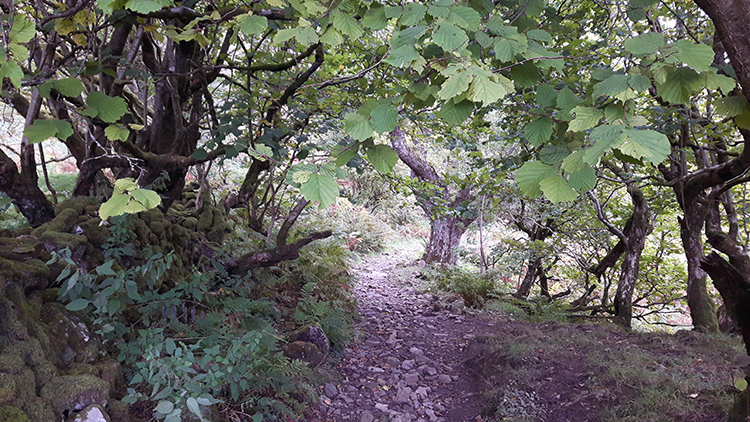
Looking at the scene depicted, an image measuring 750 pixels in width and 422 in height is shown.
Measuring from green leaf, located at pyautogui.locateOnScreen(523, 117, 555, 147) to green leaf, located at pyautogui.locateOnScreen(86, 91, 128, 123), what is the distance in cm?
203

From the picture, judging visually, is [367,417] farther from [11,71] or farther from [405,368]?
[11,71]

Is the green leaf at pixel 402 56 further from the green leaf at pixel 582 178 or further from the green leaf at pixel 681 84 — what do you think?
the green leaf at pixel 681 84

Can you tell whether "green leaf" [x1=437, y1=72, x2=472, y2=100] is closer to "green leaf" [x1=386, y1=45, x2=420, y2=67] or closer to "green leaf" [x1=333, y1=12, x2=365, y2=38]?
"green leaf" [x1=386, y1=45, x2=420, y2=67]

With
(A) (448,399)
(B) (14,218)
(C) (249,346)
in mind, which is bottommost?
(A) (448,399)

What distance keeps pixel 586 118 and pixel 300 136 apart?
8.71 feet

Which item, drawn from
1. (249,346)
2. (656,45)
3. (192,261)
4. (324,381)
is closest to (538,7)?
(656,45)

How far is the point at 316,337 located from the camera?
4516 millimetres

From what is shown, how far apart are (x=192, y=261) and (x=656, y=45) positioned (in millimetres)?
4614

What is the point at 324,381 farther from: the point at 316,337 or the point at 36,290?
the point at 36,290

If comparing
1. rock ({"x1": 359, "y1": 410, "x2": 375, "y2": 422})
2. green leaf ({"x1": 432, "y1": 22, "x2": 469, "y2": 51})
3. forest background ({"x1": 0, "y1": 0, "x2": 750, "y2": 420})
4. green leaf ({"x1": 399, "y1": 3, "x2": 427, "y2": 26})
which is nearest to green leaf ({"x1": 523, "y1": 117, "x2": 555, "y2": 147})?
forest background ({"x1": 0, "y1": 0, "x2": 750, "y2": 420})

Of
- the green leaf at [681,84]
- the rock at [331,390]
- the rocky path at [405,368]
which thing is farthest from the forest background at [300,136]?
the rock at [331,390]

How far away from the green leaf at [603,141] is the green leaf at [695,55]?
1.22 feet

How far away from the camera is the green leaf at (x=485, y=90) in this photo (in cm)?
130

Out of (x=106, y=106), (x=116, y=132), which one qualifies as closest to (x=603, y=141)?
(x=106, y=106)
